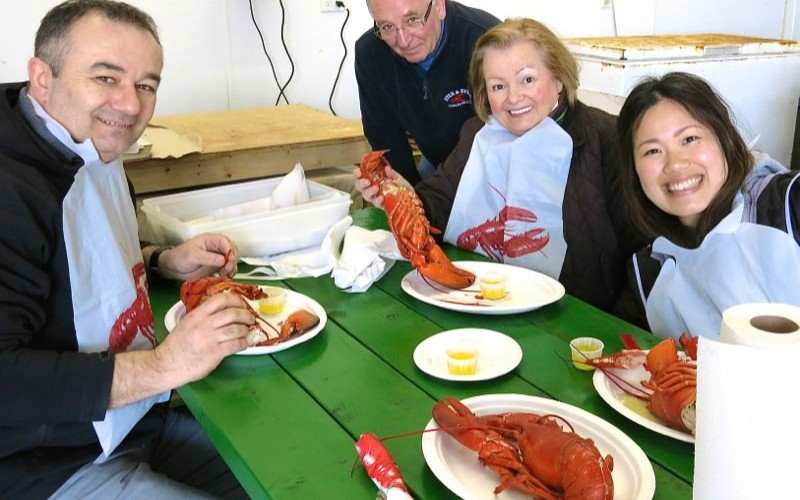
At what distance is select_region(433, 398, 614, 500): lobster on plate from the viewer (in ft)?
3.42

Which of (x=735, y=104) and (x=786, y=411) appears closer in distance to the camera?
(x=786, y=411)

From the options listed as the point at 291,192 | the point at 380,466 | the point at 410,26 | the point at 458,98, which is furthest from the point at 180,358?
A: the point at 458,98

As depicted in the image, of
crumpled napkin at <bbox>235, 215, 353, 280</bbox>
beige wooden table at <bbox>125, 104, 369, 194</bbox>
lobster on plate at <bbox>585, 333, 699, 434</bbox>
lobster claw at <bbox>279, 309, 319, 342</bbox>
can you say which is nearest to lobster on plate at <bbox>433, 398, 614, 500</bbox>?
lobster on plate at <bbox>585, 333, 699, 434</bbox>

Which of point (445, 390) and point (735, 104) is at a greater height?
point (735, 104)

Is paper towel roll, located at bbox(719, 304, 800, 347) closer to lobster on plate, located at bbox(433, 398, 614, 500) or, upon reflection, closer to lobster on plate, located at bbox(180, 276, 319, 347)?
lobster on plate, located at bbox(433, 398, 614, 500)

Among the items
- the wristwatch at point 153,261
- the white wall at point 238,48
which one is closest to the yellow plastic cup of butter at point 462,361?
the wristwatch at point 153,261

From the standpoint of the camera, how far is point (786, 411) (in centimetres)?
63

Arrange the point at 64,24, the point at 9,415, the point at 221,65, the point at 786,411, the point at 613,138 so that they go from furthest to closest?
the point at 221,65 → the point at 613,138 → the point at 64,24 → the point at 9,415 → the point at 786,411

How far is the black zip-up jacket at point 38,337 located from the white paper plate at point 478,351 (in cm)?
59

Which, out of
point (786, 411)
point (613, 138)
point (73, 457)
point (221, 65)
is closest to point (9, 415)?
point (73, 457)

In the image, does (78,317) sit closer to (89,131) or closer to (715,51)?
(89,131)

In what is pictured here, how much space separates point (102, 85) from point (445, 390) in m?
0.92

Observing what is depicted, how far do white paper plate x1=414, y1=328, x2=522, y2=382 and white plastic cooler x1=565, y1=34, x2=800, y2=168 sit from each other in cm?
239

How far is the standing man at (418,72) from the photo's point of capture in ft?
8.66
